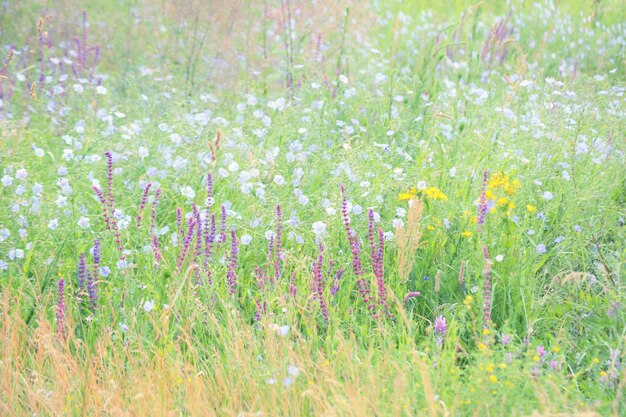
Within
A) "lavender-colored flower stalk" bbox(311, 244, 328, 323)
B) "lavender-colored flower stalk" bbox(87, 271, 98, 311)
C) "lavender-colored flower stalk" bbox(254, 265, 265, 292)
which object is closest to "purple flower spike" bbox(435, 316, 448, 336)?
"lavender-colored flower stalk" bbox(311, 244, 328, 323)

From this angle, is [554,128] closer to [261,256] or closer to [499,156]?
[499,156]

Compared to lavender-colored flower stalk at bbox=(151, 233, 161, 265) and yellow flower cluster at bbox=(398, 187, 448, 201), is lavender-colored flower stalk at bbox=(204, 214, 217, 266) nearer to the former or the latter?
lavender-colored flower stalk at bbox=(151, 233, 161, 265)

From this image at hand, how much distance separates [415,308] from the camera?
3.07m

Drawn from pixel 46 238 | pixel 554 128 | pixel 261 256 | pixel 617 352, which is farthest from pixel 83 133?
pixel 617 352

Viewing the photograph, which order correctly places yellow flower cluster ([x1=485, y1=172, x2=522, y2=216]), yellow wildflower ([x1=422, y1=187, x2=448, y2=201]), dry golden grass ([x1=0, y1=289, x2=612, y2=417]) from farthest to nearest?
yellow wildflower ([x1=422, y1=187, x2=448, y2=201])
yellow flower cluster ([x1=485, y1=172, x2=522, y2=216])
dry golden grass ([x1=0, y1=289, x2=612, y2=417])

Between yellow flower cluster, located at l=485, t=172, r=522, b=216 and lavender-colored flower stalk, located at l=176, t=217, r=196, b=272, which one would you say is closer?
lavender-colored flower stalk, located at l=176, t=217, r=196, b=272

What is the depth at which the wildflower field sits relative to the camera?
2.42 metres

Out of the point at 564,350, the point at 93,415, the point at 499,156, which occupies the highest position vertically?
the point at 499,156

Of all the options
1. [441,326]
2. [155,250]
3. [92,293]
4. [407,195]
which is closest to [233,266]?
[155,250]

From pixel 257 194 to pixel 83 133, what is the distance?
47.1 inches

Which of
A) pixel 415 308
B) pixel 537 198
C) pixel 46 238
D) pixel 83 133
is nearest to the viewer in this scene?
pixel 415 308

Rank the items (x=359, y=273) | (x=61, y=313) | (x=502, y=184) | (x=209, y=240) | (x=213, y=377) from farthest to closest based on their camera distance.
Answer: (x=502, y=184), (x=209, y=240), (x=359, y=273), (x=61, y=313), (x=213, y=377)

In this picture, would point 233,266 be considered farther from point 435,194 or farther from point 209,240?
point 435,194

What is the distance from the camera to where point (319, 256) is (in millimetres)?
2816
